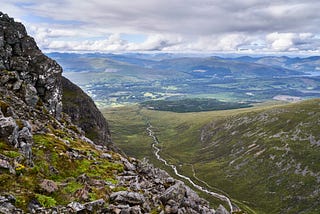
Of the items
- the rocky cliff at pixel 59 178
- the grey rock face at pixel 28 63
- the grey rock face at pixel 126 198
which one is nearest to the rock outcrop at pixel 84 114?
the grey rock face at pixel 28 63

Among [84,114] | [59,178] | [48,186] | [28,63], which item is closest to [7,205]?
[48,186]

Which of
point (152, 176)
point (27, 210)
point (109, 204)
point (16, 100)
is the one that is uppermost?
point (16, 100)

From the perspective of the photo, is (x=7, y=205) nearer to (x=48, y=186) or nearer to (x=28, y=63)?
(x=48, y=186)

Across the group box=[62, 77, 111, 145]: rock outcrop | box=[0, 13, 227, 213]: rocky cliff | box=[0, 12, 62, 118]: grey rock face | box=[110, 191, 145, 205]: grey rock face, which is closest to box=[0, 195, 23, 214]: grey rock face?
box=[0, 13, 227, 213]: rocky cliff

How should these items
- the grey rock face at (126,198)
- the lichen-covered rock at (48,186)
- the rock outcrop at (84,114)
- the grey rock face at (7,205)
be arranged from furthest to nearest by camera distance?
the rock outcrop at (84,114)
the grey rock face at (126,198)
the lichen-covered rock at (48,186)
the grey rock face at (7,205)

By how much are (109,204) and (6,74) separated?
4306cm

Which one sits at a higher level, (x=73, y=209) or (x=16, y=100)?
(x=16, y=100)

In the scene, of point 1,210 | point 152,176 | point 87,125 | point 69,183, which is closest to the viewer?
point 1,210

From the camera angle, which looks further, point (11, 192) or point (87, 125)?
point (87, 125)

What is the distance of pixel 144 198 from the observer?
32969 millimetres

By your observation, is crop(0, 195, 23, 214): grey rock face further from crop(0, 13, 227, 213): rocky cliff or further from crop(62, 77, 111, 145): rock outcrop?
crop(62, 77, 111, 145): rock outcrop

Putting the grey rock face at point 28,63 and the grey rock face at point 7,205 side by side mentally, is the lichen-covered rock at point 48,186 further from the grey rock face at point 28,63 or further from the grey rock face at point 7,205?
the grey rock face at point 28,63

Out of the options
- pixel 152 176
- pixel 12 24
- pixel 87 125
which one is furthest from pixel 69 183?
pixel 87 125

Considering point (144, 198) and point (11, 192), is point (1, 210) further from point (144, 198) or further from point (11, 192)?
point (144, 198)
